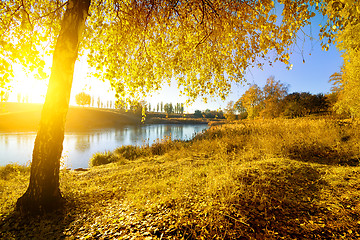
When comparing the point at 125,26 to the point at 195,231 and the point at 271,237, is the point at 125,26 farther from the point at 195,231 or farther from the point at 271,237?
the point at 271,237

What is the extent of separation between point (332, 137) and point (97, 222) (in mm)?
9638

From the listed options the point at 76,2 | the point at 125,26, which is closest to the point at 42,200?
the point at 76,2

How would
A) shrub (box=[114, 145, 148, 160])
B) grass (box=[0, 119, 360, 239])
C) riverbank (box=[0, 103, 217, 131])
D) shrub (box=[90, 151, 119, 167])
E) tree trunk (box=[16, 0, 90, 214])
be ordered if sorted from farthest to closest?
riverbank (box=[0, 103, 217, 131]) < shrub (box=[114, 145, 148, 160]) < shrub (box=[90, 151, 119, 167]) < tree trunk (box=[16, 0, 90, 214]) < grass (box=[0, 119, 360, 239])

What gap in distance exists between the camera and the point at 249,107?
87.5ft

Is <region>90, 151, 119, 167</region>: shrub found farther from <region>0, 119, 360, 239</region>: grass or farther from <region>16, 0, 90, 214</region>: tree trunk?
<region>16, 0, 90, 214</region>: tree trunk

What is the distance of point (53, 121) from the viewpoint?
3.42 metres

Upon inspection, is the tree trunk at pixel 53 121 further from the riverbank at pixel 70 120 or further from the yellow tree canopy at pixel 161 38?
the riverbank at pixel 70 120

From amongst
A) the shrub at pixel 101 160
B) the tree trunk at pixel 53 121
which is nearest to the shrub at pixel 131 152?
the shrub at pixel 101 160

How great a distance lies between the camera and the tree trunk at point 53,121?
3.42m

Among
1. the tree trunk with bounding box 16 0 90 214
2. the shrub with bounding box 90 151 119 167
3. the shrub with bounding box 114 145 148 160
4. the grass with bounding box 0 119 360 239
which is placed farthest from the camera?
the shrub with bounding box 114 145 148 160

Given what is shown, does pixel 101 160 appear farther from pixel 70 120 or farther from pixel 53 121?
pixel 70 120

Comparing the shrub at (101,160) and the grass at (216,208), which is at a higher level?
the grass at (216,208)

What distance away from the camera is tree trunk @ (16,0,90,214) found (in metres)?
3.42

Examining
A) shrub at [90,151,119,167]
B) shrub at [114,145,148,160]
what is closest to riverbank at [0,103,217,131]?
shrub at [114,145,148,160]
